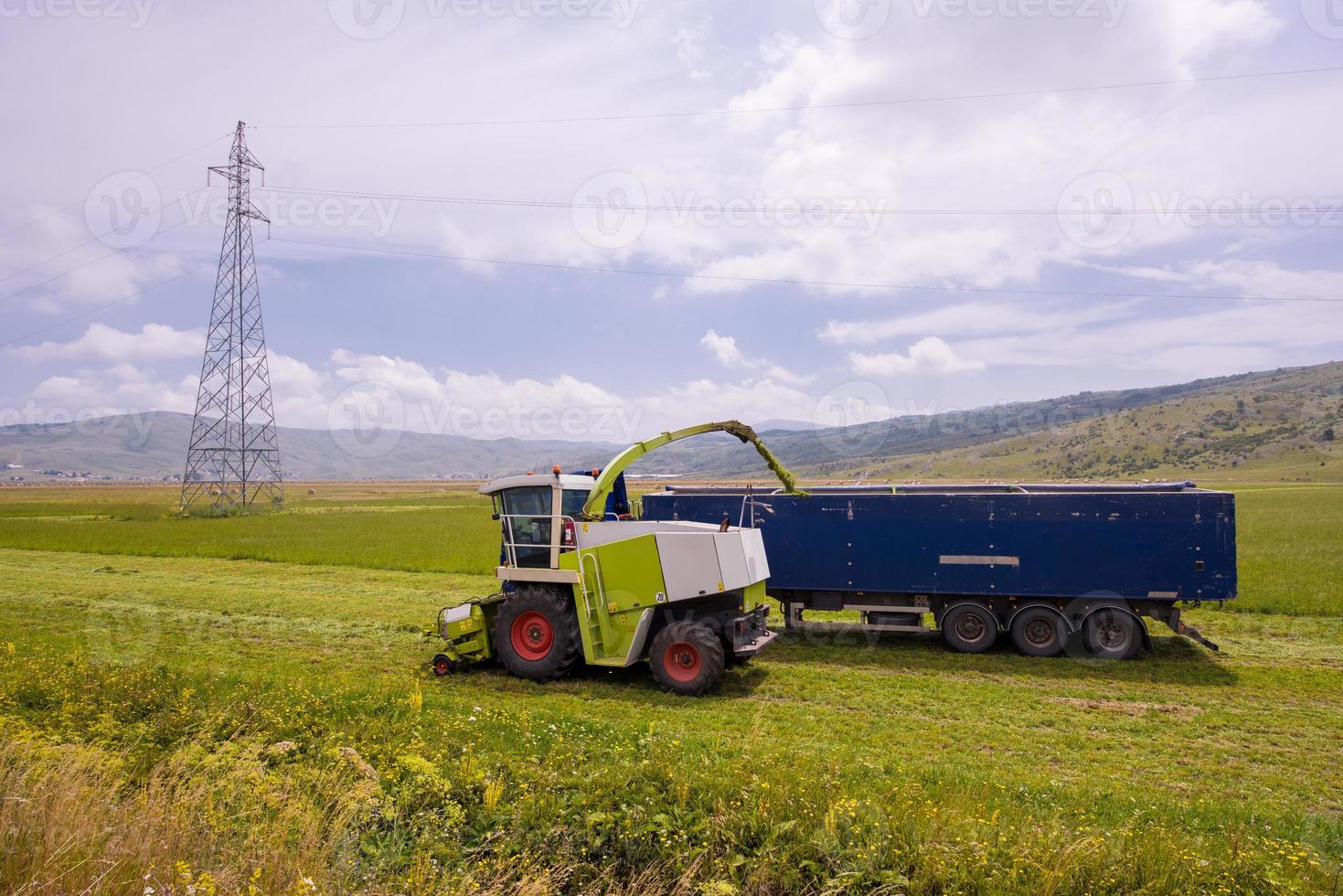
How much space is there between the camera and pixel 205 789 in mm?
6301

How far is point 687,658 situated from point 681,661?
0.32ft

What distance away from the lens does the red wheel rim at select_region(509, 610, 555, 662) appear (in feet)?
40.7

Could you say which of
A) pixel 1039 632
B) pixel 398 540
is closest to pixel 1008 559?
pixel 1039 632

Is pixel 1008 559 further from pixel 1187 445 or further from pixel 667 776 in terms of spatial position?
pixel 1187 445

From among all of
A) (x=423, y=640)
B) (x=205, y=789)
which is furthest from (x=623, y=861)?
(x=423, y=640)

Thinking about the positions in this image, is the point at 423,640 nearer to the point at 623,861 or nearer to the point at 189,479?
the point at 623,861

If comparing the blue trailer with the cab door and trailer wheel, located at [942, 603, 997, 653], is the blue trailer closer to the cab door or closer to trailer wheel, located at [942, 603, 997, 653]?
trailer wheel, located at [942, 603, 997, 653]

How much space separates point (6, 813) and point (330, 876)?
252cm

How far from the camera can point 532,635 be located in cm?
1252

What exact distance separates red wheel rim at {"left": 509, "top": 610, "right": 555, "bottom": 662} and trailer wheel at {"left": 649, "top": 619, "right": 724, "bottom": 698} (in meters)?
1.77

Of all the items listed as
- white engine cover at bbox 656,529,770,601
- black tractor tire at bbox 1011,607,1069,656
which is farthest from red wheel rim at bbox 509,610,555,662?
black tractor tire at bbox 1011,607,1069,656

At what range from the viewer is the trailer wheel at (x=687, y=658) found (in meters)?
11.5
